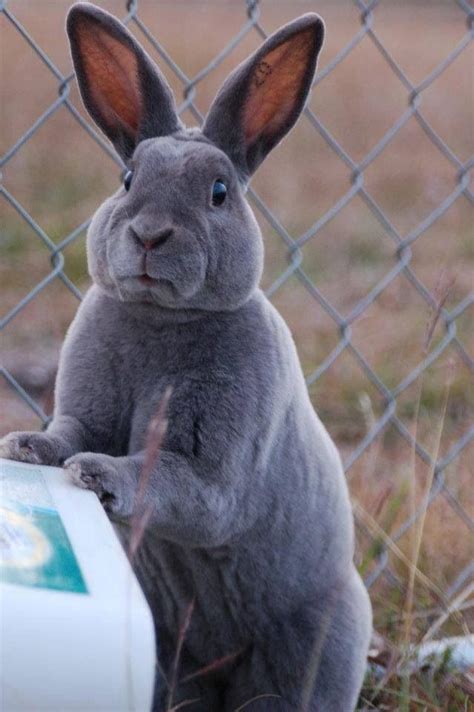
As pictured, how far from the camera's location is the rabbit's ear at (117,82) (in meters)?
1.99

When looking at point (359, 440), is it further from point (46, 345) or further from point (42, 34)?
point (42, 34)

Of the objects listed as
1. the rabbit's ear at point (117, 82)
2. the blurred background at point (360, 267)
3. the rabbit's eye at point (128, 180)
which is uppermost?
the rabbit's ear at point (117, 82)

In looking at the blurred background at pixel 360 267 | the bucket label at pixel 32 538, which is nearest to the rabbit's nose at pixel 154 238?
the bucket label at pixel 32 538

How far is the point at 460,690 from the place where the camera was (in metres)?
2.40

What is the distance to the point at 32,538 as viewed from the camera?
166 cm

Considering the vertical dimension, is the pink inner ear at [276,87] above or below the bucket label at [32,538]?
above

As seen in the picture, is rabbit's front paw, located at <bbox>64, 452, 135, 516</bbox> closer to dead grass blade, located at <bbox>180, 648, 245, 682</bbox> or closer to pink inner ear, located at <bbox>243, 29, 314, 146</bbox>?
dead grass blade, located at <bbox>180, 648, 245, 682</bbox>

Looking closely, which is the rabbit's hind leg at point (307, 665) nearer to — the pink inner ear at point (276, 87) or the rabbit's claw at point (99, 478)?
the rabbit's claw at point (99, 478)

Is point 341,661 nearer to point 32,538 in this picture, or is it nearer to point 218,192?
point 32,538

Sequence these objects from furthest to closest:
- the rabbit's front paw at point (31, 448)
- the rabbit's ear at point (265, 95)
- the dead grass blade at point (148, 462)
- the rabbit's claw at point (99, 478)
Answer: the rabbit's ear at point (265, 95) < the rabbit's front paw at point (31, 448) < the rabbit's claw at point (99, 478) < the dead grass blade at point (148, 462)

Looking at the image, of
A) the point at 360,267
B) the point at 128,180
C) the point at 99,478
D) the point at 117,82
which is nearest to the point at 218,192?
the point at 128,180

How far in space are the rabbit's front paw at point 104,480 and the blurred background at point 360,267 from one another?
2.13 ft

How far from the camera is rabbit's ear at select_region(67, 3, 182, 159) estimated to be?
1988 mm

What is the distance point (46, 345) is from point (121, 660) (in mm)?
2110
